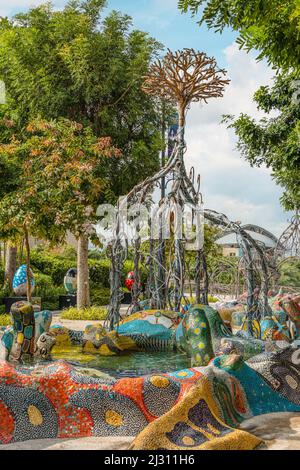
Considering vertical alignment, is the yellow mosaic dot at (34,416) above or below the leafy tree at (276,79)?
below

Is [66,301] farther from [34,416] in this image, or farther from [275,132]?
[34,416]

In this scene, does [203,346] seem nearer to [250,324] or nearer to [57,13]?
[250,324]

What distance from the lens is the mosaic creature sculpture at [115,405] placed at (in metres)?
4.56

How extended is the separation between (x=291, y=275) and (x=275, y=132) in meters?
9.33

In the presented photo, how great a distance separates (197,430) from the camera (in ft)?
14.8

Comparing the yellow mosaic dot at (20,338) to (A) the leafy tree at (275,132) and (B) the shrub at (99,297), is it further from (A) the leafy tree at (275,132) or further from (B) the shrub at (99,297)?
(B) the shrub at (99,297)

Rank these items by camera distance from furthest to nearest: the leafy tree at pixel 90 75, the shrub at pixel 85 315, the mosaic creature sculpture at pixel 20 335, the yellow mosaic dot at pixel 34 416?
the leafy tree at pixel 90 75
the shrub at pixel 85 315
the mosaic creature sculpture at pixel 20 335
the yellow mosaic dot at pixel 34 416

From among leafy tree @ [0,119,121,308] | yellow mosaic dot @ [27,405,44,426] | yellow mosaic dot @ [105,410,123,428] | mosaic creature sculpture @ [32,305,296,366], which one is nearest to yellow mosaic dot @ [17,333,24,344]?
mosaic creature sculpture @ [32,305,296,366]

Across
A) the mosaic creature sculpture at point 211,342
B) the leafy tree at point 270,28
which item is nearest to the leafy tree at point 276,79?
the leafy tree at point 270,28

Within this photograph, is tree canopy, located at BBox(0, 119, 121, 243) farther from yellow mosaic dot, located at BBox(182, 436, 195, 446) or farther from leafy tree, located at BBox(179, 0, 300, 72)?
yellow mosaic dot, located at BBox(182, 436, 195, 446)

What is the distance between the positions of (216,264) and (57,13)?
11149mm

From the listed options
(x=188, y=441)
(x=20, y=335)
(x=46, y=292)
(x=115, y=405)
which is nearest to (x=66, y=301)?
(x=46, y=292)

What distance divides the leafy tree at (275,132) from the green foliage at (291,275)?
265 inches
